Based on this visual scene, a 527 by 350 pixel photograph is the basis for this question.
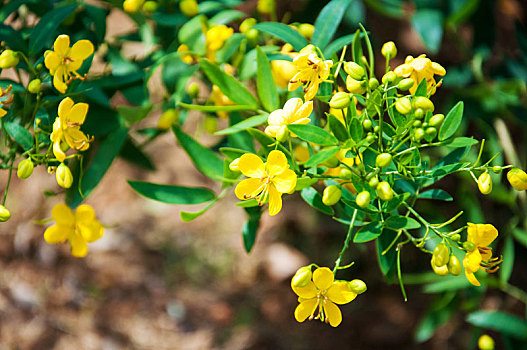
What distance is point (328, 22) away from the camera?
961 millimetres

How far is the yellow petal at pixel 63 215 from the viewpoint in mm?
931

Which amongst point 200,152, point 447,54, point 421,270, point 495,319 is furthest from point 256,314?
point 447,54

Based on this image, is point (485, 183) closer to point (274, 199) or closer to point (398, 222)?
point (398, 222)

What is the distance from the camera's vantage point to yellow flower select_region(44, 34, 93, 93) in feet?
Answer: 2.66

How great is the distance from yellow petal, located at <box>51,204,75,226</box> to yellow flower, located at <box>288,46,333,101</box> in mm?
497

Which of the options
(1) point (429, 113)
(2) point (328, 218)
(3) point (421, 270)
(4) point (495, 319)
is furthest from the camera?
(2) point (328, 218)

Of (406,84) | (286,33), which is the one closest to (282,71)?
(286,33)

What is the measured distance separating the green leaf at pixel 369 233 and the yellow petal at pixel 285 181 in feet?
0.49

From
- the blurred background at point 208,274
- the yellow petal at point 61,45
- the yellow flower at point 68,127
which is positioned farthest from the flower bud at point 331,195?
the blurred background at point 208,274

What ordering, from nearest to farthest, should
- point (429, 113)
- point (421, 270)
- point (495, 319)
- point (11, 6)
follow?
point (429, 113) → point (11, 6) → point (495, 319) → point (421, 270)

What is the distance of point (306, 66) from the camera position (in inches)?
29.4

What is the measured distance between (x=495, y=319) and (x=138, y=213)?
4.76ft

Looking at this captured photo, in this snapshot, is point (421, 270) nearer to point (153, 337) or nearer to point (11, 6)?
point (153, 337)

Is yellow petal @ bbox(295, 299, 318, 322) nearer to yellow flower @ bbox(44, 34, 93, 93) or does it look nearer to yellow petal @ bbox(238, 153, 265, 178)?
yellow petal @ bbox(238, 153, 265, 178)
